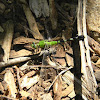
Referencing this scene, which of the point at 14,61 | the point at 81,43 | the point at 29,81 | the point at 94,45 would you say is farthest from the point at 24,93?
the point at 94,45

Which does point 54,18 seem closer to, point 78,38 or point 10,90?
point 78,38

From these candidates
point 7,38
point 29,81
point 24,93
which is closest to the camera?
point 24,93

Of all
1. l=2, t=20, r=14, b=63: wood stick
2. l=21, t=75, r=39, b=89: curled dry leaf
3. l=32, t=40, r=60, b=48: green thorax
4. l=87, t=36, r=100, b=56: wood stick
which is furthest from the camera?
l=32, t=40, r=60, b=48: green thorax

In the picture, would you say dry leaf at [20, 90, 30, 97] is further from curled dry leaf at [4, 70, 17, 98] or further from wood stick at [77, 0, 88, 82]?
wood stick at [77, 0, 88, 82]

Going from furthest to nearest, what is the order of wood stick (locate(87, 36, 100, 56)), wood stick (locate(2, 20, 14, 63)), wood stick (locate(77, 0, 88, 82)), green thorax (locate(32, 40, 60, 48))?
green thorax (locate(32, 40, 60, 48)) < wood stick (locate(87, 36, 100, 56)) < wood stick (locate(2, 20, 14, 63)) < wood stick (locate(77, 0, 88, 82))

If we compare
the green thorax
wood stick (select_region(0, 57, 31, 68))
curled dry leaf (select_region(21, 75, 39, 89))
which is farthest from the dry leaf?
the green thorax

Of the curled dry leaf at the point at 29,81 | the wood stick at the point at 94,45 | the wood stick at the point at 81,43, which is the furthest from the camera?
the wood stick at the point at 94,45

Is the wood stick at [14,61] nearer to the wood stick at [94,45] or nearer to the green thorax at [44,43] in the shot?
the green thorax at [44,43]

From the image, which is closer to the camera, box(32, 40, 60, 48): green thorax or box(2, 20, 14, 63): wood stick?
box(2, 20, 14, 63): wood stick

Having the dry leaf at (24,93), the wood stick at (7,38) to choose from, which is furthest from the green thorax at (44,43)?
the dry leaf at (24,93)

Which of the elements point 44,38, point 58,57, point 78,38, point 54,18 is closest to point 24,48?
point 44,38

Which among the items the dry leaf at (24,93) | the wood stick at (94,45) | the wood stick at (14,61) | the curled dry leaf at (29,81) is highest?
the wood stick at (94,45)

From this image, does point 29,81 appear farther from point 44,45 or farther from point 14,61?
point 44,45
